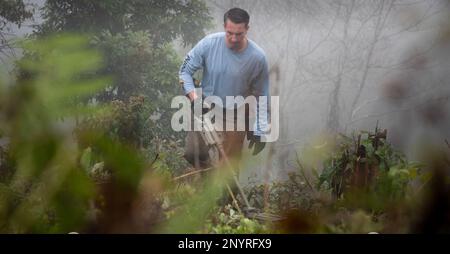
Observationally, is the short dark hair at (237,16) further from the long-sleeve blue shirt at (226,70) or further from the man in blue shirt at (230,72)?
the long-sleeve blue shirt at (226,70)

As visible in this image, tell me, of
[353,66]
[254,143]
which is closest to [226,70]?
[254,143]

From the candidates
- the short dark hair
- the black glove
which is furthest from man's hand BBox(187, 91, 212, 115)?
the short dark hair

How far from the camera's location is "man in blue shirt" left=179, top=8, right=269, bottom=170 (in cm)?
273

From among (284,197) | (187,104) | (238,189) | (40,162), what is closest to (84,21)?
(187,104)

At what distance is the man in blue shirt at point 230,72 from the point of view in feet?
8.96

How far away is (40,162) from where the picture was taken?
0.59 meters

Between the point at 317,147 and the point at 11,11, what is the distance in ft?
6.61

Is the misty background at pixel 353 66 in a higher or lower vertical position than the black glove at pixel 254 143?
higher

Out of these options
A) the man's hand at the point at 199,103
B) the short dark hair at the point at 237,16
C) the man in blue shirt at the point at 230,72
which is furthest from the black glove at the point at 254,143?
the short dark hair at the point at 237,16

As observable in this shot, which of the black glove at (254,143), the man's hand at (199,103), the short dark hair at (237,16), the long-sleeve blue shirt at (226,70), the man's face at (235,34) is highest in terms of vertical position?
the short dark hair at (237,16)

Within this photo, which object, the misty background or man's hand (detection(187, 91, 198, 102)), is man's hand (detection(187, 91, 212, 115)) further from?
the misty background

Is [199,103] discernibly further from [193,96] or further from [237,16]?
[237,16]

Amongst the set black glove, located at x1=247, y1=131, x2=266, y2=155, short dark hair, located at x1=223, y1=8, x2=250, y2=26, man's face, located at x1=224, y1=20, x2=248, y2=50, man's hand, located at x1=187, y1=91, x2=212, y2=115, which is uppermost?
short dark hair, located at x1=223, y1=8, x2=250, y2=26

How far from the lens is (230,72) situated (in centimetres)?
275
